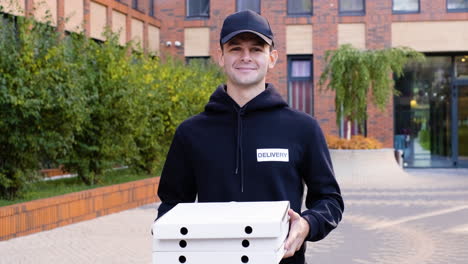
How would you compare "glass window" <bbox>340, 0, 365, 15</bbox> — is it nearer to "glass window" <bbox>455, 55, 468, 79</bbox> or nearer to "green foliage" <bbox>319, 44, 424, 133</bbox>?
"glass window" <bbox>455, 55, 468, 79</bbox>

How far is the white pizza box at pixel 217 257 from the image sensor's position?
2039mm

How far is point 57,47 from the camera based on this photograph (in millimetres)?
11602

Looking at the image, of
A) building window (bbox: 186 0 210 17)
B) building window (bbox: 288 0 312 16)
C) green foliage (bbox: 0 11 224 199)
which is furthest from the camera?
building window (bbox: 186 0 210 17)

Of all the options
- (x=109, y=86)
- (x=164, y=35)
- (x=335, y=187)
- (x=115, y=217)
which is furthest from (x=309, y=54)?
(x=335, y=187)

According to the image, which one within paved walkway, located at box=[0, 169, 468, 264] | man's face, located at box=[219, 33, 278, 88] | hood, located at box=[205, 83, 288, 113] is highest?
man's face, located at box=[219, 33, 278, 88]

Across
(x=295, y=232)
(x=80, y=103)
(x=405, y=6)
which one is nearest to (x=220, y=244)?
(x=295, y=232)

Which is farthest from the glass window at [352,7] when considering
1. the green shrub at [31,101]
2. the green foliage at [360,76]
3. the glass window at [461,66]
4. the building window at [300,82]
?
the green shrub at [31,101]

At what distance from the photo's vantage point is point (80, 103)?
452 inches

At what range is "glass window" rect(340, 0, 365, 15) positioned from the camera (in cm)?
2777

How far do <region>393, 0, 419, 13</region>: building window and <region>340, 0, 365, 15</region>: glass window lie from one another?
4.04 ft

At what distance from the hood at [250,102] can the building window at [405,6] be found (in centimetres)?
2575

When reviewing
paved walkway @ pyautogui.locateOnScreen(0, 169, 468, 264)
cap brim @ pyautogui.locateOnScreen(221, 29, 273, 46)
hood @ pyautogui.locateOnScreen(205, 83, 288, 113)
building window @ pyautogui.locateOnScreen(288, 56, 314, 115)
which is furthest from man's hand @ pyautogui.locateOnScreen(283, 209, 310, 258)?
building window @ pyautogui.locateOnScreen(288, 56, 314, 115)

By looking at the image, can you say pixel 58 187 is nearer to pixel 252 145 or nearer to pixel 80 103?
pixel 80 103

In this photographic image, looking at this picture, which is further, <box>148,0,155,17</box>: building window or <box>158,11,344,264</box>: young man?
<box>148,0,155,17</box>: building window
